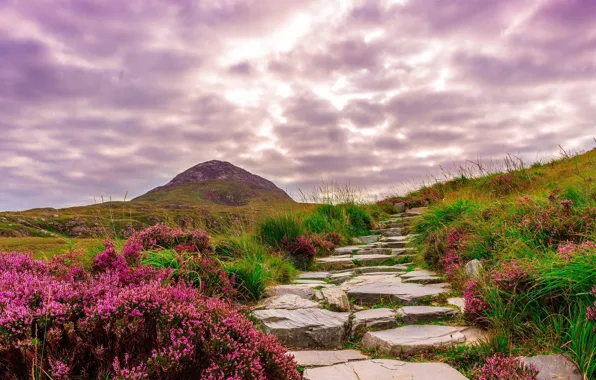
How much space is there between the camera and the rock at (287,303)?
484 centimetres

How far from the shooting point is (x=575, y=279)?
364 centimetres

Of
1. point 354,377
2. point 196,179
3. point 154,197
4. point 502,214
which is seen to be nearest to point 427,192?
point 502,214

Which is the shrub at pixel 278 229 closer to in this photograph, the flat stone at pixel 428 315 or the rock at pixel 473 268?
the rock at pixel 473 268

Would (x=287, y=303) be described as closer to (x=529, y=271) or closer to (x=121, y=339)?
(x=529, y=271)

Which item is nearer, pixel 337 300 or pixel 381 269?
pixel 337 300

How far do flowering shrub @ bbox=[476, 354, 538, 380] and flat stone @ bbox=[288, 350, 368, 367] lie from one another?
1.14 m

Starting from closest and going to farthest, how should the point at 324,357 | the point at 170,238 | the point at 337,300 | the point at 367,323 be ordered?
the point at 324,357 → the point at 367,323 → the point at 337,300 → the point at 170,238

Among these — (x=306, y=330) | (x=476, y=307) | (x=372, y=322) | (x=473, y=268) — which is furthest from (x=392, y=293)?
(x=306, y=330)

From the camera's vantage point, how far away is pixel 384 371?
3168 mm

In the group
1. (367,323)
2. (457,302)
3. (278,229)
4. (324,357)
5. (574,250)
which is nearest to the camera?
(324,357)

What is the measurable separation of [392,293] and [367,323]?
1.04 metres

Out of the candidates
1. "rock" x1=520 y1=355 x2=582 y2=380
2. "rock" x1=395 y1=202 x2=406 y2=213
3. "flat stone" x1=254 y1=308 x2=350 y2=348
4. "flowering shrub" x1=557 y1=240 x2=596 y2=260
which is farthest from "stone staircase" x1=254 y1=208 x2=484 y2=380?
"rock" x1=395 y1=202 x2=406 y2=213

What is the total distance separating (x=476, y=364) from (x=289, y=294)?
8.96ft

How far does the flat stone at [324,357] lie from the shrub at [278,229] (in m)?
4.93
